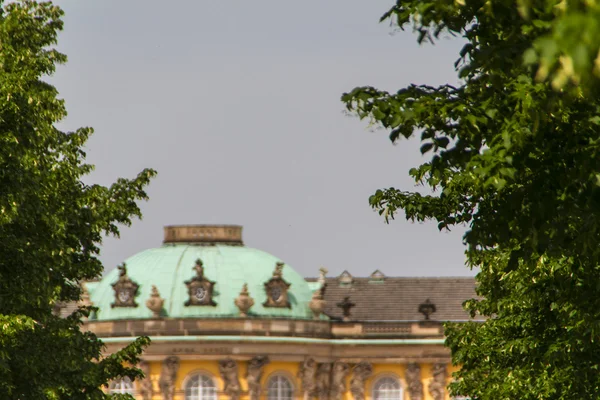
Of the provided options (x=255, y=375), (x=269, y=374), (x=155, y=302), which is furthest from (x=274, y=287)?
(x=155, y=302)

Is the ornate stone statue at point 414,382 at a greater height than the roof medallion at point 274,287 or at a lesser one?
lesser

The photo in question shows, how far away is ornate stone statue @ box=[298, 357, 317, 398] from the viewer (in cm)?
9250

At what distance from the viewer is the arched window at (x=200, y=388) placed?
300ft

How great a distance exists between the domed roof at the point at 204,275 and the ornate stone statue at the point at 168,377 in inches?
101

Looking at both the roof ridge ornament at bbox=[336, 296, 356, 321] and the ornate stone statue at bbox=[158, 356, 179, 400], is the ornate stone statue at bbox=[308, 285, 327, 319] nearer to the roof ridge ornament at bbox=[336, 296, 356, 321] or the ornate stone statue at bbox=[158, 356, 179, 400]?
the roof ridge ornament at bbox=[336, 296, 356, 321]

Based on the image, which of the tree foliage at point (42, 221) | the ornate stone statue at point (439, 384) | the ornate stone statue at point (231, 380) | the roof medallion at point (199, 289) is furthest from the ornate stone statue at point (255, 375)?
the tree foliage at point (42, 221)

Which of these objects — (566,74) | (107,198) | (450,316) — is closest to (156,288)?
(450,316)

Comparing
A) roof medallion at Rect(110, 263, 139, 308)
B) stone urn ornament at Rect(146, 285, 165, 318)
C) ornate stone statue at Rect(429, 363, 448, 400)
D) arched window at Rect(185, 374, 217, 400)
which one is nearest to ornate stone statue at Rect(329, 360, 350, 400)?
ornate stone statue at Rect(429, 363, 448, 400)

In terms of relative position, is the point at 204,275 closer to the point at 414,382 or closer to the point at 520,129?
the point at 414,382

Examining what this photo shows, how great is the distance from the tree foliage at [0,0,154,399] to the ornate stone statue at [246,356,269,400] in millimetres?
57433

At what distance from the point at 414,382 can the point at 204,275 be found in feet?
39.9

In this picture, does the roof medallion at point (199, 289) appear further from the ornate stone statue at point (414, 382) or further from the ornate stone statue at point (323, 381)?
the ornate stone statue at point (414, 382)

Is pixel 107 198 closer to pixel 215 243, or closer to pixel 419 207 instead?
pixel 419 207

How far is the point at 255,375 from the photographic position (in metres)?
91.7
